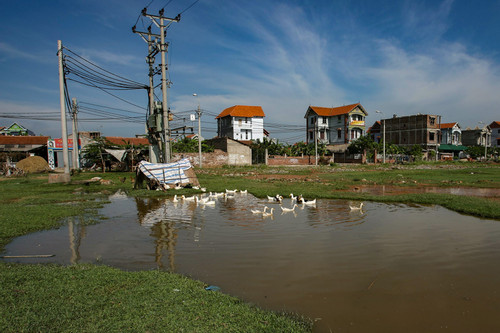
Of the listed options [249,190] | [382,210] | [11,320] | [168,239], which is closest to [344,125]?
[249,190]

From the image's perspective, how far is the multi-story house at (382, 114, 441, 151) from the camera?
64.8 m

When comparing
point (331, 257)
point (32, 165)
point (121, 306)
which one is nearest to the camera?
point (121, 306)

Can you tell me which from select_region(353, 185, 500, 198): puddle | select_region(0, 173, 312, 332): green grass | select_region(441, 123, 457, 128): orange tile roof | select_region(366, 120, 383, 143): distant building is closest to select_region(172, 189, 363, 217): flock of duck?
select_region(353, 185, 500, 198): puddle

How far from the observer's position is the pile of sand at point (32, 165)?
33469 millimetres

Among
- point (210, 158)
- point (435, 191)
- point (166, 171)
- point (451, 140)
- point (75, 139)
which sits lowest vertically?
point (435, 191)

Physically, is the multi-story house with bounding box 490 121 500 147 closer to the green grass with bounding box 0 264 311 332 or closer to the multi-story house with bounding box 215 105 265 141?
the multi-story house with bounding box 215 105 265 141

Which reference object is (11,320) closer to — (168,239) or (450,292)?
(168,239)

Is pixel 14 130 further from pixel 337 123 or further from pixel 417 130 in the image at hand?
pixel 417 130

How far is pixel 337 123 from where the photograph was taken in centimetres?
6612

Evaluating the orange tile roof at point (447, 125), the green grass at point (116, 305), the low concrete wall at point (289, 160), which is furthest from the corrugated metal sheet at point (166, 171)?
the orange tile roof at point (447, 125)

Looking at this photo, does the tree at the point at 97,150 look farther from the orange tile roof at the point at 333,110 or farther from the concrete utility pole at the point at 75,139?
the orange tile roof at the point at 333,110

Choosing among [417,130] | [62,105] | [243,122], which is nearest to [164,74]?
[62,105]

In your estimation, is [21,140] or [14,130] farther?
[14,130]

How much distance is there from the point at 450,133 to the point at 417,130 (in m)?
12.5
